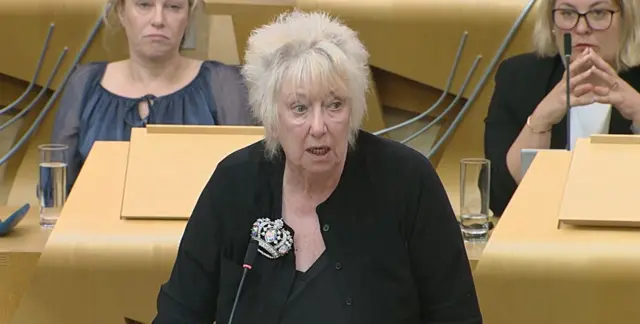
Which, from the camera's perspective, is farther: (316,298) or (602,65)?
(602,65)

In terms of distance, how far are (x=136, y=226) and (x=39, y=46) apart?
153 cm

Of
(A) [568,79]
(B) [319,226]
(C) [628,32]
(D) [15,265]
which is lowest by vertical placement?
(D) [15,265]

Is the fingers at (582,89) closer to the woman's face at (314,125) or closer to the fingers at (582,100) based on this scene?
the fingers at (582,100)

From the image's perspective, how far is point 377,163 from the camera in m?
1.65

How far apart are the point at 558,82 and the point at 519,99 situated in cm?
10

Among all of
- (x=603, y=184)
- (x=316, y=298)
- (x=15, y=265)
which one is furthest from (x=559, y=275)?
(x=15, y=265)

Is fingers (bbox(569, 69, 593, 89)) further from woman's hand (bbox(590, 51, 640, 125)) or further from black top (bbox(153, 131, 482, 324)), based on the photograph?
black top (bbox(153, 131, 482, 324))

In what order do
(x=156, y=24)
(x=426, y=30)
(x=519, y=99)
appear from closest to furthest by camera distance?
(x=519, y=99) → (x=156, y=24) → (x=426, y=30)

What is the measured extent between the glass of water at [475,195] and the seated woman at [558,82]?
0.93 feet

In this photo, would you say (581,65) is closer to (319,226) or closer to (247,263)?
(319,226)

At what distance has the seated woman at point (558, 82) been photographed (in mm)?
2326

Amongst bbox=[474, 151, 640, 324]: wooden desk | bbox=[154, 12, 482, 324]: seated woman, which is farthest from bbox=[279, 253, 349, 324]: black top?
bbox=[474, 151, 640, 324]: wooden desk

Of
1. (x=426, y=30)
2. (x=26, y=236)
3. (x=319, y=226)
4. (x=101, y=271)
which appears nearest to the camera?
(x=319, y=226)

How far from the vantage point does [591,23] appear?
2.44 meters
